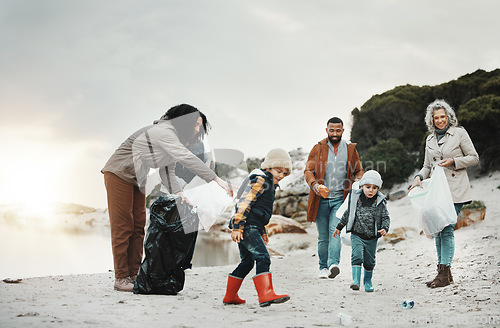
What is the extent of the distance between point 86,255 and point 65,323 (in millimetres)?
8859

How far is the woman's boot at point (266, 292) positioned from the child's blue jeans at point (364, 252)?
4.53 feet

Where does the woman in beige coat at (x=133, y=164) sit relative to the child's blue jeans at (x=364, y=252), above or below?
above

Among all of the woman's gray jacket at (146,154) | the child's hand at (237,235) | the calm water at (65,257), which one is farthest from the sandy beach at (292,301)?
the calm water at (65,257)

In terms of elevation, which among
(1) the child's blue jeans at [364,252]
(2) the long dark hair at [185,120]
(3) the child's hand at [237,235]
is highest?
(2) the long dark hair at [185,120]

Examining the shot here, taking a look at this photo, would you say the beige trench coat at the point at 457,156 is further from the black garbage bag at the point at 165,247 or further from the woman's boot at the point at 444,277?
the black garbage bag at the point at 165,247

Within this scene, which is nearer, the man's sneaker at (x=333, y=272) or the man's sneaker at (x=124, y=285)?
the man's sneaker at (x=124, y=285)

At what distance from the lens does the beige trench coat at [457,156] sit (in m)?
4.37

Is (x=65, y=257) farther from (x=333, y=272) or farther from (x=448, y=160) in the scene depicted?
(x=448, y=160)

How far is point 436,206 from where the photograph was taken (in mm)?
4359

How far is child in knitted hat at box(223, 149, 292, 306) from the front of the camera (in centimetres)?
334

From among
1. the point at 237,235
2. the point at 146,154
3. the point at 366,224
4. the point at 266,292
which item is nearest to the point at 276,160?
the point at 237,235

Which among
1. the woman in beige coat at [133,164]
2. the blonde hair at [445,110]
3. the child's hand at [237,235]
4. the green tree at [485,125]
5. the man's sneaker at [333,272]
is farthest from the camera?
the green tree at [485,125]

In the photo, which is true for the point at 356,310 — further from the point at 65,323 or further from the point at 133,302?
the point at 65,323

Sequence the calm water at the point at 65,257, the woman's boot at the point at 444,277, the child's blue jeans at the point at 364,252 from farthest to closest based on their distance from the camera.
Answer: the calm water at the point at 65,257 → the child's blue jeans at the point at 364,252 → the woman's boot at the point at 444,277
